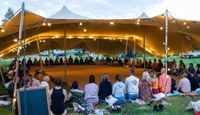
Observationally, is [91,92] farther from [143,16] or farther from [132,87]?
[143,16]

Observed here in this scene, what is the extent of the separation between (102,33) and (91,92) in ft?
38.1

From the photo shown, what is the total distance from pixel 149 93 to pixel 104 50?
1860cm

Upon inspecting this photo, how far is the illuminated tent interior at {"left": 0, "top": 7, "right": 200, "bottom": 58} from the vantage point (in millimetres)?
12914

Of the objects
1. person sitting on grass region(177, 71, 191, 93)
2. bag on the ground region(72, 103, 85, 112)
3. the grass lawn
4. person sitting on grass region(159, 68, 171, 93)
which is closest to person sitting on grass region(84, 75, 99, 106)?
the grass lawn

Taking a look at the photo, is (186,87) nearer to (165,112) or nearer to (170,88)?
(170,88)

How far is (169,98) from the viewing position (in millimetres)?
11391

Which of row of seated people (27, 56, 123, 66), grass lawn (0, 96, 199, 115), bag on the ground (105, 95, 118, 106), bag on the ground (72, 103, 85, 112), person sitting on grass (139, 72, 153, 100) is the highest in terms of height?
row of seated people (27, 56, 123, 66)

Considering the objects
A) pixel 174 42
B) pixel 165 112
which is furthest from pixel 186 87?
pixel 174 42

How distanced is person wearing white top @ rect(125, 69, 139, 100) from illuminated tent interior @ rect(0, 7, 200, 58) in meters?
2.56

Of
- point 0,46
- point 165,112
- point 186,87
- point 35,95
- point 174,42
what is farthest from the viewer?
point 174,42

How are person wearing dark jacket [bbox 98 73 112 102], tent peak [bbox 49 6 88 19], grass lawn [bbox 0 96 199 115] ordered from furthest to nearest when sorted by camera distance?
tent peak [bbox 49 6 88 19], person wearing dark jacket [bbox 98 73 112 102], grass lawn [bbox 0 96 199 115]

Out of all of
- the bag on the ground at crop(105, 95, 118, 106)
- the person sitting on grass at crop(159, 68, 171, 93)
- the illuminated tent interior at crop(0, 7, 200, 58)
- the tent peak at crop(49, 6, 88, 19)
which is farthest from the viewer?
the illuminated tent interior at crop(0, 7, 200, 58)

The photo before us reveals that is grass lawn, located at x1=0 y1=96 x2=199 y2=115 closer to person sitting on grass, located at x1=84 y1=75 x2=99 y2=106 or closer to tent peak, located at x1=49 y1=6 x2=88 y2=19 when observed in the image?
person sitting on grass, located at x1=84 y1=75 x2=99 y2=106

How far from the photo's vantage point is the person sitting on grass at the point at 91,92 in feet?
33.1
